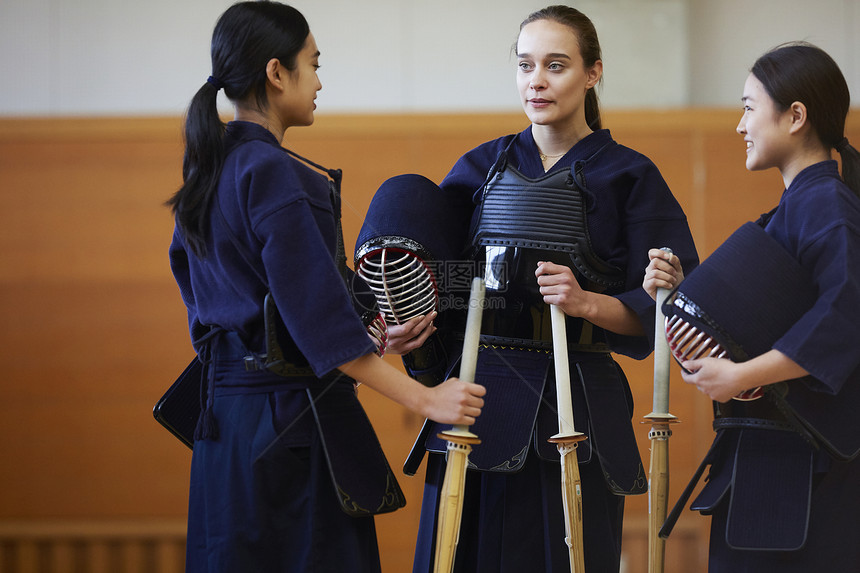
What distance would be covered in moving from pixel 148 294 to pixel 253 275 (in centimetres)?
246

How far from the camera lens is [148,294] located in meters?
3.78

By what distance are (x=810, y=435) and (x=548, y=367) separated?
0.53 metres

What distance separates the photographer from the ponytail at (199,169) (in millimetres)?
1513

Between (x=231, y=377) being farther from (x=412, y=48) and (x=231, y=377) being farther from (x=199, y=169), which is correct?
(x=412, y=48)

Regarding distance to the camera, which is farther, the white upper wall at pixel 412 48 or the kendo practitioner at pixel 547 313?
the white upper wall at pixel 412 48

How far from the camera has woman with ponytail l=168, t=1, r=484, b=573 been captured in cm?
144

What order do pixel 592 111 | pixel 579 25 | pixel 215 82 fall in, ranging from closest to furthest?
pixel 215 82 → pixel 579 25 → pixel 592 111

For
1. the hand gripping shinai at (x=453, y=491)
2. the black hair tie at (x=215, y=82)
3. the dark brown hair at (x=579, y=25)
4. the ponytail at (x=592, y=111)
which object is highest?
the dark brown hair at (x=579, y=25)

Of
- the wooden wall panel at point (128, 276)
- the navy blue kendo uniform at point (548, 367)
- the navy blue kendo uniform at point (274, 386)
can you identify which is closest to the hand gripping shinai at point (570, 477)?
the navy blue kendo uniform at point (548, 367)

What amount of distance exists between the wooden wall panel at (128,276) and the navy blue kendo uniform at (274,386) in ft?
7.07

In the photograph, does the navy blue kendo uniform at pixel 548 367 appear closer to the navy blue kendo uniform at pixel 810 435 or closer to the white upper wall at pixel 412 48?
the navy blue kendo uniform at pixel 810 435

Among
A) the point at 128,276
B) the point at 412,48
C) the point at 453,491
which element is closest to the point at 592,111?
the point at 453,491

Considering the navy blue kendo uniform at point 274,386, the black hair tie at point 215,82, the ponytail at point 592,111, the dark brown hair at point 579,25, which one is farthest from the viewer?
the ponytail at point 592,111

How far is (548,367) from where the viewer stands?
1.83 metres
